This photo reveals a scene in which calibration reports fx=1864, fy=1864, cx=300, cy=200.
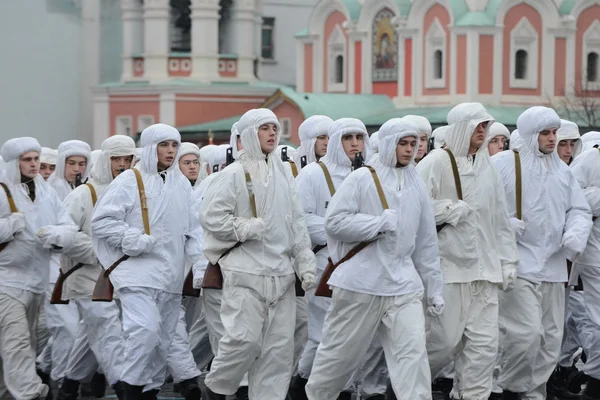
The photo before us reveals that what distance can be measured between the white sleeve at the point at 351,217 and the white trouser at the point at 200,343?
10.1 ft

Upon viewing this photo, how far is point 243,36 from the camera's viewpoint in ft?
177

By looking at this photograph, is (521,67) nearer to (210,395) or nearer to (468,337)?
(468,337)

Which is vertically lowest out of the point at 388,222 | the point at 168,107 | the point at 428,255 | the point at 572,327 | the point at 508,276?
the point at 572,327

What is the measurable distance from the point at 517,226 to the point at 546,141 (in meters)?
0.76

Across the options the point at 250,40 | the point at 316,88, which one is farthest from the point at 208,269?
the point at 250,40

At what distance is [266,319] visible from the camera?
1308 cm

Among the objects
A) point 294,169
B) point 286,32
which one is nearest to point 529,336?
point 294,169

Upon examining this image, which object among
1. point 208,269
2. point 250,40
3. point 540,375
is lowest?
point 540,375

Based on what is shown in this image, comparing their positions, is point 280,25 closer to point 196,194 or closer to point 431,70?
point 431,70

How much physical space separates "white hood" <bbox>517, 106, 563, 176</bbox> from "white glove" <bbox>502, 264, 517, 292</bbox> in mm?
1038

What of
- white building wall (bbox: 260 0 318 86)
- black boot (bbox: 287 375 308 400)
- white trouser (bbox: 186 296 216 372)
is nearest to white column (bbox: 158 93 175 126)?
white building wall (bbox: 260 0 318 86)

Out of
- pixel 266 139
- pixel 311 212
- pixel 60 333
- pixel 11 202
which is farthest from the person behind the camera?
pixel 60 333

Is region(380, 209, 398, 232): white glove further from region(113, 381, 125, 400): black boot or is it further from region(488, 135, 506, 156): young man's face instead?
region(488, 135, 506, 156): young man's face

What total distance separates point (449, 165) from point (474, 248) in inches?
25.3
